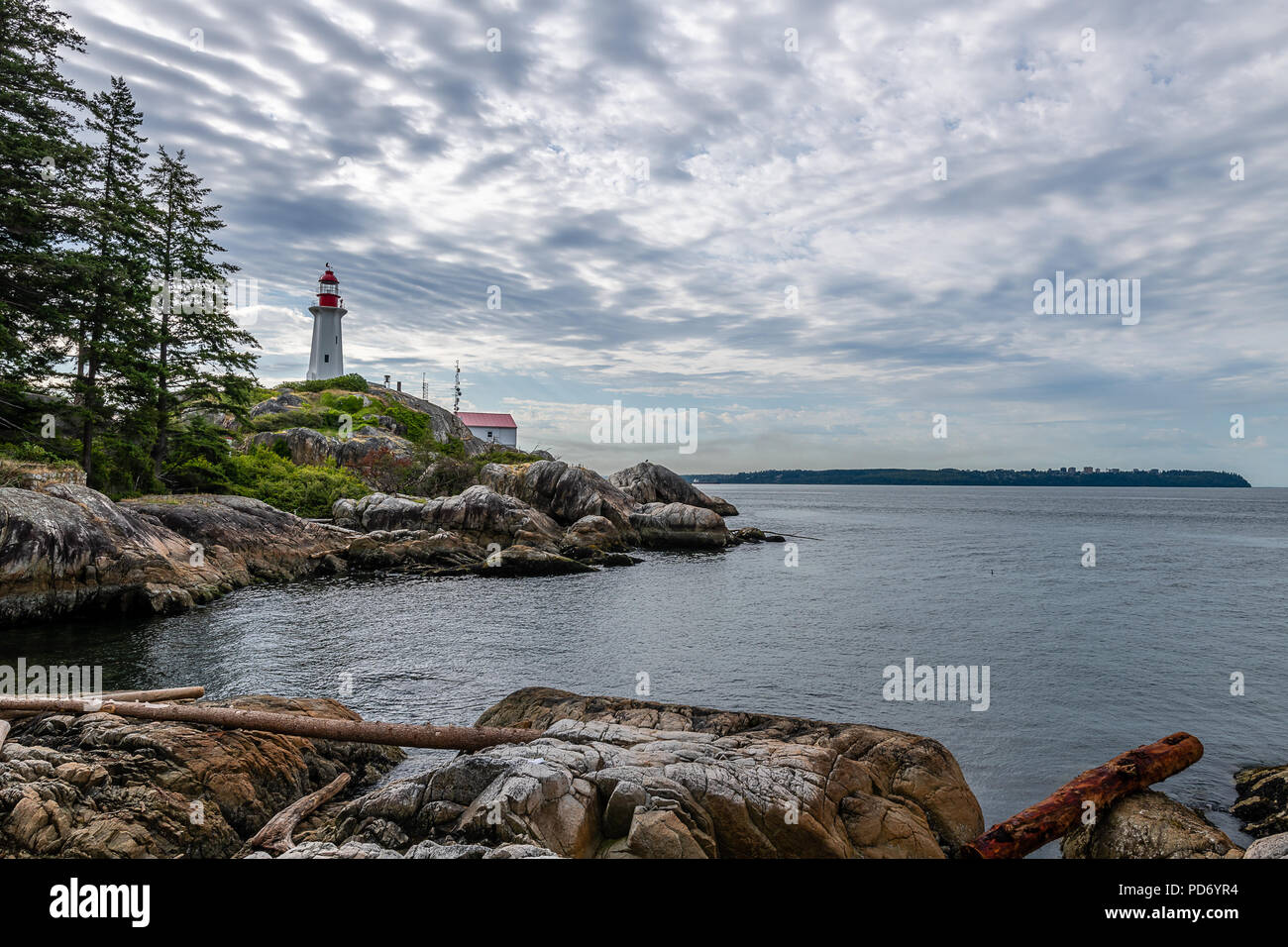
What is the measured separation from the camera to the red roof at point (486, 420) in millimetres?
103625

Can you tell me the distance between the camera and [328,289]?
7650 centimetres

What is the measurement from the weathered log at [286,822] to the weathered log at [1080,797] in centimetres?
825

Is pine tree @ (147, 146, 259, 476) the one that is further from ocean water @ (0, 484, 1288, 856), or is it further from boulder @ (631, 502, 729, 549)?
boulder @ (631, 502, 729, 549)

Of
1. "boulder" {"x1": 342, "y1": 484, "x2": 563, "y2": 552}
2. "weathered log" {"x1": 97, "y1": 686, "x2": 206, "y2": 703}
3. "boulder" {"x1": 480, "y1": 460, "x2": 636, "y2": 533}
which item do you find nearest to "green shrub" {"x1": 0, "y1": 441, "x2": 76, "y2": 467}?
"boulder" {"x1": 342, "y1": 484, "x2": 563, "y2": 552}

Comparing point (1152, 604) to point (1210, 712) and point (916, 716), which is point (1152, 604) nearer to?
point (1210, 712)

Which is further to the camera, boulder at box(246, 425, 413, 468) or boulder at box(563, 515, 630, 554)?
boulder at box(246, 425, 413, 468)

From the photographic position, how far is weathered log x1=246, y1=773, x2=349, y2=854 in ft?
25.2

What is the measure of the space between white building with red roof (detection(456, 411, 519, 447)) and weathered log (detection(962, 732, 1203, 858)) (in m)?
96.5

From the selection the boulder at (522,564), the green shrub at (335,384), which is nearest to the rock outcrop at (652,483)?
the boulder at (522,564)

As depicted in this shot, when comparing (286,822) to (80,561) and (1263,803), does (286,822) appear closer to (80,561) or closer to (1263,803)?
(1263,803)

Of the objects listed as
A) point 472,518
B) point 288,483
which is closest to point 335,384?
point 288,483

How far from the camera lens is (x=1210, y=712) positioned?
16.1 metres
